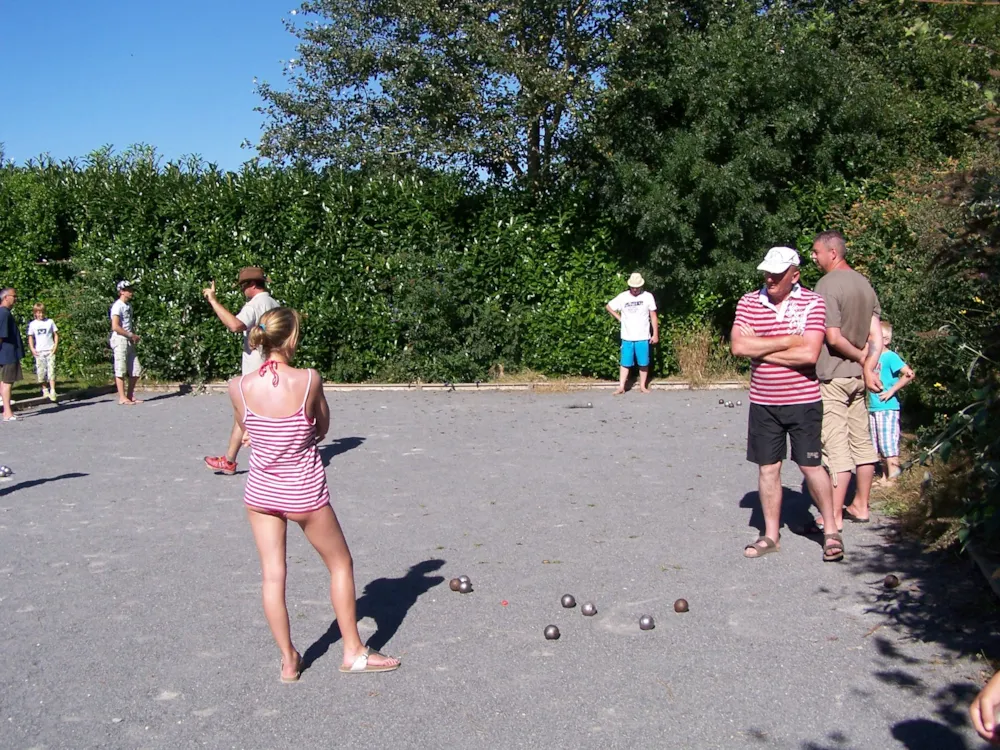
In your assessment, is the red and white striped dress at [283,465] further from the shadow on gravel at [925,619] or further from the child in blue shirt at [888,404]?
the child in blue shirt at [888,404]

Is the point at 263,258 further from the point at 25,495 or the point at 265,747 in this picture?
the point at 265,747

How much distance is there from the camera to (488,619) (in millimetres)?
5641

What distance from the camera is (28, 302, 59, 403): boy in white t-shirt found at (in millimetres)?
14984

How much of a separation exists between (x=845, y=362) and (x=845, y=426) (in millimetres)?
452

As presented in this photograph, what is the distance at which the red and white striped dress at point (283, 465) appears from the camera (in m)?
4.64

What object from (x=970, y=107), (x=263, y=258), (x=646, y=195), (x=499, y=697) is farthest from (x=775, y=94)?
(x=499, y=697)

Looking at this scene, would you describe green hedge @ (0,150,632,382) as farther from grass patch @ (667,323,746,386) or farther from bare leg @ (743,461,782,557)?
bare leg @ (743,461,782,557)

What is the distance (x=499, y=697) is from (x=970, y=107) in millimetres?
15186

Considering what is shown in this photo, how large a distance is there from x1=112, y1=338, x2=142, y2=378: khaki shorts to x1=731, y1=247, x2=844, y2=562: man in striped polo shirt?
10673 mm

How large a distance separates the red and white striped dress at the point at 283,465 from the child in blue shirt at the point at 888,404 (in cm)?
490

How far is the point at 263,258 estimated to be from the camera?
1625 cm

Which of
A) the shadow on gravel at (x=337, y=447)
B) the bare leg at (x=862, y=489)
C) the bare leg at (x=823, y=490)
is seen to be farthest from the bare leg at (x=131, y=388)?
the bare leg at (x=823, y=490)

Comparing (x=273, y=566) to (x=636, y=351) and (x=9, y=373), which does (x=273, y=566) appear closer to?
(x=9, y=373)

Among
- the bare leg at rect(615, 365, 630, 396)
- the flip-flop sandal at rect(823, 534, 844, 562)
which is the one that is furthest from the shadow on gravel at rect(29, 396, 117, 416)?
the flip-flop sandal at rect(823, 534, 844, 562)
